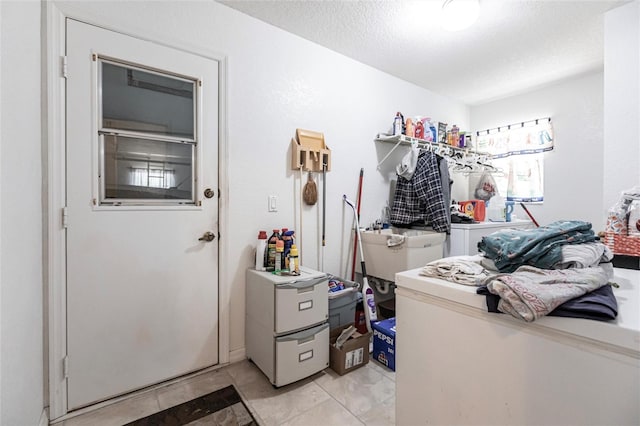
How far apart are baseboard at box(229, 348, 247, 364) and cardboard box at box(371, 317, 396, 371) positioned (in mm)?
952

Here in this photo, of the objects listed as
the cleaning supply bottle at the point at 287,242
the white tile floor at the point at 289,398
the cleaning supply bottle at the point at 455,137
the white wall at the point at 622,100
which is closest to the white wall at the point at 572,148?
the cleaning supply bottle at the point at 455,137

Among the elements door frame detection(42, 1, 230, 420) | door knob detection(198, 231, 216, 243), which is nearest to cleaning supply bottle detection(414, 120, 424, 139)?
door knob detection(198, 231, 216, 243)

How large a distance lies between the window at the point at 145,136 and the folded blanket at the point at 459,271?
1.55m

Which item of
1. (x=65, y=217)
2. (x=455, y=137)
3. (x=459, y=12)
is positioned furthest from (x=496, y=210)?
(x=65, y=217)

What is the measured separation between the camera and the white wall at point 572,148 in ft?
9.81

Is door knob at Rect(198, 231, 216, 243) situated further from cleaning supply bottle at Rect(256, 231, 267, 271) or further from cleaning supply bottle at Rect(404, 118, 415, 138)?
cleaning supply bottle at Rect(404, 118, 415, 138)

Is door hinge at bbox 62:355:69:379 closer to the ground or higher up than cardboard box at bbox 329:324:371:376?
higher up

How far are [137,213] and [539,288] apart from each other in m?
1.92

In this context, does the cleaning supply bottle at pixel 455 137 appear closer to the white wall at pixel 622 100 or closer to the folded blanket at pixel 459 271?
the white wall at pixel 622 100

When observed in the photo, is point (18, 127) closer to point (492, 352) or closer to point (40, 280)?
point (40, 280)

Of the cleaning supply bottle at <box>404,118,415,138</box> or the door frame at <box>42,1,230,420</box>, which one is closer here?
the door frame at <box>42,1,230,420</box>

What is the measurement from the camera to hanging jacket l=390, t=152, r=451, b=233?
267 centimetres

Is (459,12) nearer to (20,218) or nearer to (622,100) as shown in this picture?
(622,100)

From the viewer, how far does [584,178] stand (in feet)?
10.1
